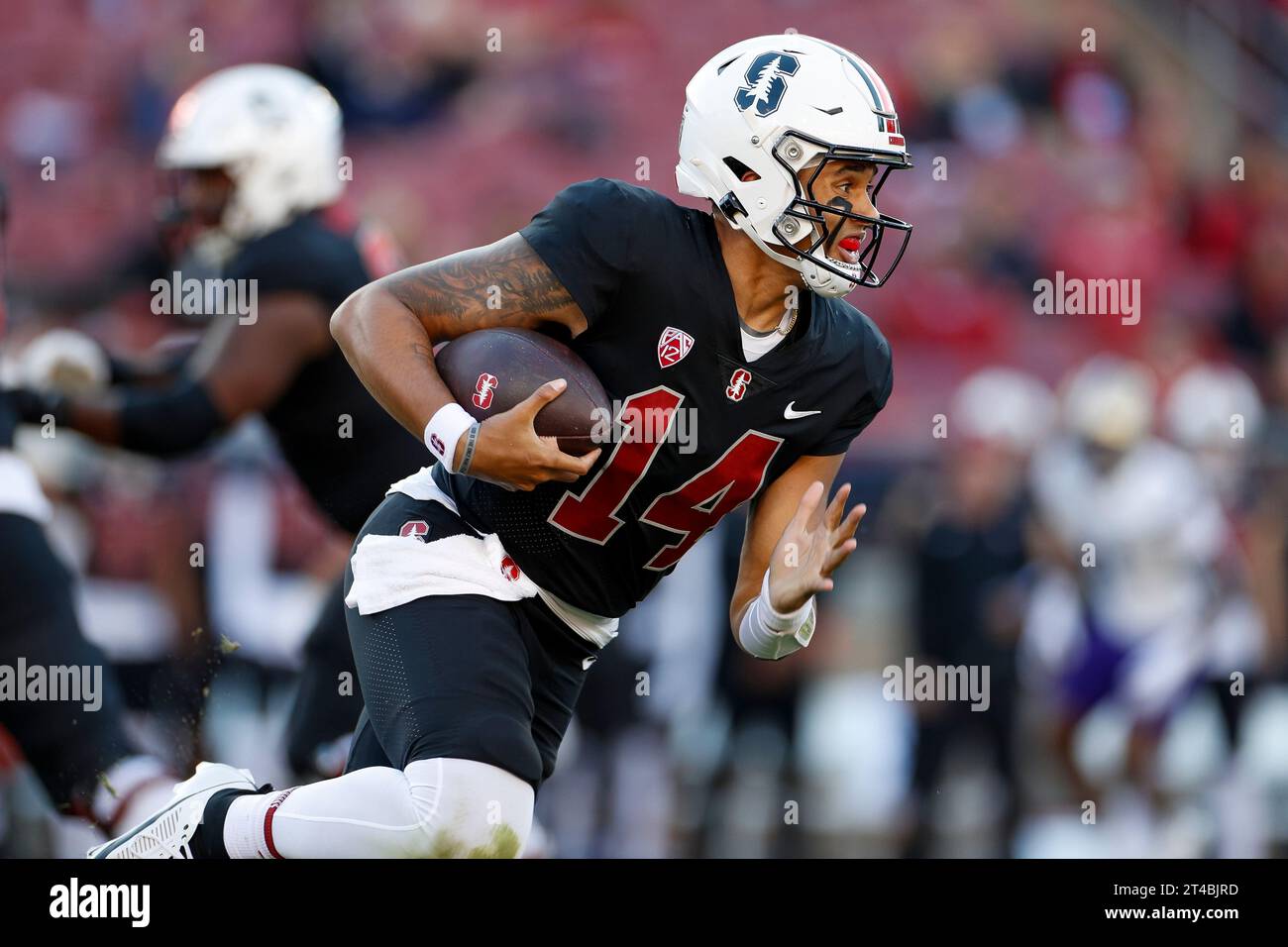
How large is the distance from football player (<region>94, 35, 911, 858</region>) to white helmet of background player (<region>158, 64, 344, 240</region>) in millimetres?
1925

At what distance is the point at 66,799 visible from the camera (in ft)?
13.7

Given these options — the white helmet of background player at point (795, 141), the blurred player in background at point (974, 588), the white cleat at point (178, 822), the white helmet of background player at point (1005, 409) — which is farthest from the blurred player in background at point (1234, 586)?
the white cleat at point (178, 822)

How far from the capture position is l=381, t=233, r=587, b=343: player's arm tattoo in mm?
3105

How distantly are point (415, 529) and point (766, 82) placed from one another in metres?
1.09

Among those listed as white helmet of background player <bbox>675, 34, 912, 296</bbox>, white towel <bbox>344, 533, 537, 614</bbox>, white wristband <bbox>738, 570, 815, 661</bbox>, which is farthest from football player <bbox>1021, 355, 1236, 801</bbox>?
white towel <bbox>344, 533, 537, 614</bbox>

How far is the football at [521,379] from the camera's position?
9.95 ft

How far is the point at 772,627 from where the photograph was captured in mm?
3336

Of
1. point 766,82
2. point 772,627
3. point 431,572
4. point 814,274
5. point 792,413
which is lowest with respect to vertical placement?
point 772,627

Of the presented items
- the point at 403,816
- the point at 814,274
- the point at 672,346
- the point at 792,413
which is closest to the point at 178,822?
the point at 403,816

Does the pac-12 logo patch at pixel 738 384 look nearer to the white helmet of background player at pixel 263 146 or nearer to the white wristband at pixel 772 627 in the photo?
the white wristband at pixel 772 627

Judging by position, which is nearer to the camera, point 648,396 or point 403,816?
point 403,816

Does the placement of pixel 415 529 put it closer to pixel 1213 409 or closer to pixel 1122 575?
pixel 1122 575

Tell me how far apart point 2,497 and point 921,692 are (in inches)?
120

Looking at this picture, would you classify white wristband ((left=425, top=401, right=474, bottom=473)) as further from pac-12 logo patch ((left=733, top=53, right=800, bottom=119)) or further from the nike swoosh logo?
pac-12 logo patch ((left=733, top=53, right=800, bottom=119))
